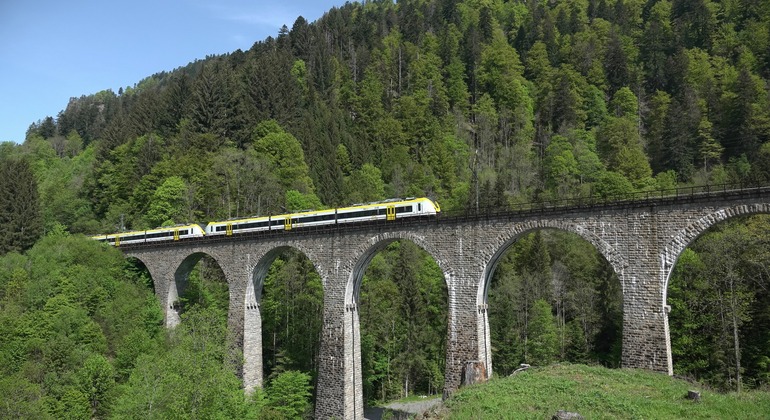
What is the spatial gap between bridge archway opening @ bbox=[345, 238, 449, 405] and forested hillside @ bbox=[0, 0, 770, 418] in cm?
19

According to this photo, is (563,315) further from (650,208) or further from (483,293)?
(650,208)

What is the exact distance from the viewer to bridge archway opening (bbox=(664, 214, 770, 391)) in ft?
101

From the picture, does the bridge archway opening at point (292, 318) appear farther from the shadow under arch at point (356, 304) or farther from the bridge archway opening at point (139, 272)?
the shadow under arch at point (356, 304)

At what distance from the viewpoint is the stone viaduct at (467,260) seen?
21594 millimetres

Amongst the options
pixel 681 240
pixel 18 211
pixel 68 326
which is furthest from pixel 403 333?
pixel 18 211

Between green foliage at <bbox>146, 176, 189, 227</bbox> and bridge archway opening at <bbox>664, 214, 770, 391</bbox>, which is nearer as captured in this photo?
bridge archway opening at <bbox>664, 214, 770, 391</bbox>

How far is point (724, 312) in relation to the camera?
3206 centimetres

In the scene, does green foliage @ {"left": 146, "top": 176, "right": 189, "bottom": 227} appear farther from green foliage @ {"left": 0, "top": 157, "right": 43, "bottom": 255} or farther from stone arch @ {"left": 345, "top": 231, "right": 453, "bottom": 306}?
stone arch @ {"left": 345, "top": 231, "right": 453, "bottom": 306}

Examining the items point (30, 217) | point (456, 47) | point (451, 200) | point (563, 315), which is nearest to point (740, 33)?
point (456, 47)

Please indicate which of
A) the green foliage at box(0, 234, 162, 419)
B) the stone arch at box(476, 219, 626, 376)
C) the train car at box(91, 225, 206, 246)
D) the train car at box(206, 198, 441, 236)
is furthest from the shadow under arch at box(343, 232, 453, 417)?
the train car at box(91, 225, 206, 246)

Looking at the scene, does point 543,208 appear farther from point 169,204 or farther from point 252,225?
point 169,204

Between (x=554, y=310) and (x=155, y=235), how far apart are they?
3542 centimetres

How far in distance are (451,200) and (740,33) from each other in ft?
159

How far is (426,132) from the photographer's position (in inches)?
3061
